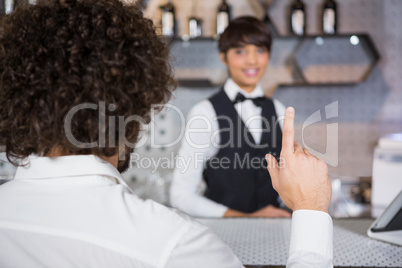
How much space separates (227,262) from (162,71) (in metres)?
0.38

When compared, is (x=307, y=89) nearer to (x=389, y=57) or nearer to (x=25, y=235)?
(x=389, y=57)

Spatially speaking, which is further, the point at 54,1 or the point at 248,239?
the point at 248,239

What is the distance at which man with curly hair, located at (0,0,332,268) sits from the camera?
0.61m

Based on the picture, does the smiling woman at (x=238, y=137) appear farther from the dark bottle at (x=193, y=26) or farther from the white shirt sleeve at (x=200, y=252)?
the white shirt sleeve at (x=200, y=252)

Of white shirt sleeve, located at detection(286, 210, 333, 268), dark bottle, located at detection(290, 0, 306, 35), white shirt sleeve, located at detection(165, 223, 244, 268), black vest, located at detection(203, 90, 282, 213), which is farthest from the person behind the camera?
dark bottle, located at detection(290, 0, 306, 35)

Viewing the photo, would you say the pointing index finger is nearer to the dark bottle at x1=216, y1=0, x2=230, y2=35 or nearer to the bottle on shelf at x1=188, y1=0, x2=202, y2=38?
the dark bottle at x1=216, y1=0, x2=230, y2=35

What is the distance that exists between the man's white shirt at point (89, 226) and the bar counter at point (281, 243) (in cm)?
30

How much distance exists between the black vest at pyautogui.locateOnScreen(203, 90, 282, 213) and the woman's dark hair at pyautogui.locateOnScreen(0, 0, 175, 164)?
55.4 inches

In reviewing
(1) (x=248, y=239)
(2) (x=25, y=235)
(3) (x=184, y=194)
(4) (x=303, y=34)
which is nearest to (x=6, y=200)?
(2) (x=25, y=235)

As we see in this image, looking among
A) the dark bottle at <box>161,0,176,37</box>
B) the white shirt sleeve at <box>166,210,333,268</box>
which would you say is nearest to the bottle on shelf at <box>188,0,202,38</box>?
the dark bottle at <box>161,0,176,37</box>

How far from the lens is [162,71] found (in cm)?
76

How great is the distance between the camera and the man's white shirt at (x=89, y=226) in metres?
0.60

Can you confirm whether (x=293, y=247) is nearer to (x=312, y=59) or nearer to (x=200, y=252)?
(x=200, y=252)

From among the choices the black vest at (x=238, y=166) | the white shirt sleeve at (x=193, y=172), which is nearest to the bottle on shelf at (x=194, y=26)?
the black vest at (x=238, y=166)
